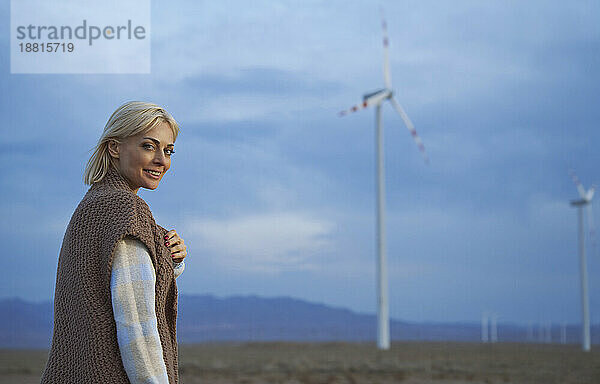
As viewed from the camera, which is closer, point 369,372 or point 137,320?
point 137,320

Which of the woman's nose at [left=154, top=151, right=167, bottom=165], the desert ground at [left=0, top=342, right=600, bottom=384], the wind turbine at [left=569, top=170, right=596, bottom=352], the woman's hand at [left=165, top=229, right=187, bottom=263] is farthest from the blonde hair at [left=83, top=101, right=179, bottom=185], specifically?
the wind turbine at [left=569, top=170, right=596, bottom=352]

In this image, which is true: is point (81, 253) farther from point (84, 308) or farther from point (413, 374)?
point (413, 374)

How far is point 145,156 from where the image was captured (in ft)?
10.5

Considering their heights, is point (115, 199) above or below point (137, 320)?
above

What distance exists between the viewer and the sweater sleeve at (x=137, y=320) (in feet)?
9.39

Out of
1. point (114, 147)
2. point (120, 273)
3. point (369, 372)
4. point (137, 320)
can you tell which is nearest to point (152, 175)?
point (114, 147)

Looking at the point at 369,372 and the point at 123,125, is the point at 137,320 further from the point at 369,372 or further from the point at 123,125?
the point at 369,372

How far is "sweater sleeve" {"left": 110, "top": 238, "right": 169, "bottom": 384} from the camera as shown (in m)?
2.86

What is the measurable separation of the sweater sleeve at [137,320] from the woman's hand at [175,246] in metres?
0.27

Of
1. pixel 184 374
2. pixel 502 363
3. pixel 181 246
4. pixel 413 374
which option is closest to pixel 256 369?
pixel 184 374

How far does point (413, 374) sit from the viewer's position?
28.2m

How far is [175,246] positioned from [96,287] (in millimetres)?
416

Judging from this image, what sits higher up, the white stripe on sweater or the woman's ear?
the woman's ear

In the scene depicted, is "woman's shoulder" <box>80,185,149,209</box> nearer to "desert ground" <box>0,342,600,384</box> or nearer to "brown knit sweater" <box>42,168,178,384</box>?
"brown knit sweater" <box>42,168,178,384</box>
